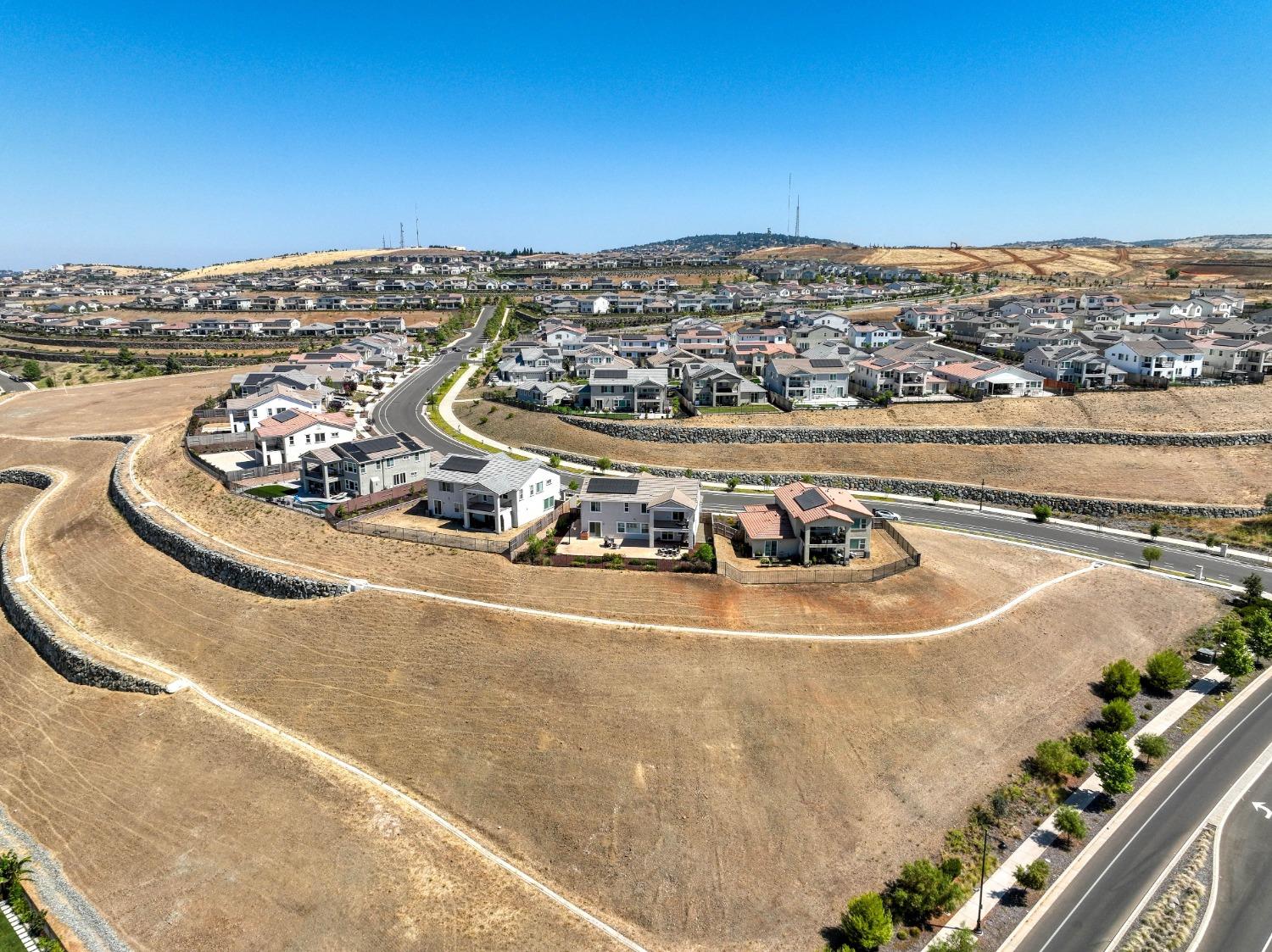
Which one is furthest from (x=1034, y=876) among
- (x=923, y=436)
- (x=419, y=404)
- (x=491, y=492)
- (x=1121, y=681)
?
(x=419, y=404)

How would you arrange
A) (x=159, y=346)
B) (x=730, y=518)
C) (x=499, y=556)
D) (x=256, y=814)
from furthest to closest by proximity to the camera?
(x=159, y=346) → (x=730, y=518) → (x=499, y=556) → (x=256, y=814)

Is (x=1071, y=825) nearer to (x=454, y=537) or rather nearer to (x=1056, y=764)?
(x=1056, y=764)

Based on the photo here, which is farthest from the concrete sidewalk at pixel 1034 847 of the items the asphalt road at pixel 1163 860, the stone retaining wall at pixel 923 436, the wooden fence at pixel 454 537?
the stone retaining wall at pixel 923 436

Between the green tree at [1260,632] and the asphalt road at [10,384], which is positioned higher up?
the asphalt road at [10,384]

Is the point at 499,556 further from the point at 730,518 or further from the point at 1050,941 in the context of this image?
the point at 1050,941

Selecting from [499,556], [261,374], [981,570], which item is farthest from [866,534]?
[261,374]

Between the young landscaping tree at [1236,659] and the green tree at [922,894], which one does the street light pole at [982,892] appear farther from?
the young landscaping tree at [1236,659]
